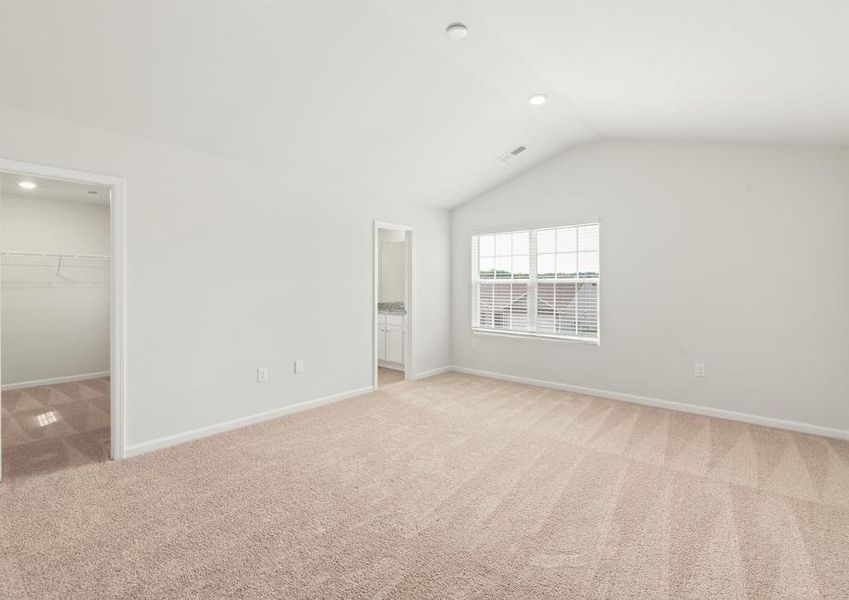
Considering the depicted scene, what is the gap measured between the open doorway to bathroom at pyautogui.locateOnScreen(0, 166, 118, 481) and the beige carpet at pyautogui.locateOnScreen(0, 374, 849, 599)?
2.18 meters

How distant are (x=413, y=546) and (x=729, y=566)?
143cm

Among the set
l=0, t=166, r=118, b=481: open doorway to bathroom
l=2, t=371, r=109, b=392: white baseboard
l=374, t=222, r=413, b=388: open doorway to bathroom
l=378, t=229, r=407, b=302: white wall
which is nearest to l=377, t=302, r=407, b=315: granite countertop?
l=374, t=222, r=413, b=388: open doorway to bathroom

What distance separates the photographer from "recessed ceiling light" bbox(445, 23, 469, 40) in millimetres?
2582

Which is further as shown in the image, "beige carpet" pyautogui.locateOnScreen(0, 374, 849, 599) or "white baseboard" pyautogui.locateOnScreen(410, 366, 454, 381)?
"white baseboard" pyautogui.locateOnScreen(410, 366, 454, 381)

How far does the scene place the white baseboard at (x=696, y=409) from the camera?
3578 mm

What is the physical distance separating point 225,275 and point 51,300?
136 inches

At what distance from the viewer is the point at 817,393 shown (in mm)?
3584

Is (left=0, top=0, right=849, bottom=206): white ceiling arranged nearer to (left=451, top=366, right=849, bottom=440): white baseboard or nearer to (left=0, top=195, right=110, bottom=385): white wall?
(left=451, top=366, right=849, bottom=440): white baseboard

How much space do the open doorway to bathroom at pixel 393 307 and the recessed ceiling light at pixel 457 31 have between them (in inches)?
97.3

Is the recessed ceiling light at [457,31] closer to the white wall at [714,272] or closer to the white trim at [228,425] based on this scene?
the white wall at [714,272]

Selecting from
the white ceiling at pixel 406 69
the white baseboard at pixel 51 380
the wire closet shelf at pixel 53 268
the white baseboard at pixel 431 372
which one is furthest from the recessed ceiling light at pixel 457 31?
the white baseboard at pixel 51 380

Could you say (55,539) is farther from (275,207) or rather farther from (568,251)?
(568,251)

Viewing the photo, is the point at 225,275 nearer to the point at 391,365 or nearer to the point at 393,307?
the point at 393,307

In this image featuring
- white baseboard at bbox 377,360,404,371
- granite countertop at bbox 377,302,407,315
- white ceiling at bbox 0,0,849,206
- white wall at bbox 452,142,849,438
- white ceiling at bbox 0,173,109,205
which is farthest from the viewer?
white baseboard at bbox 377,360,404,371
